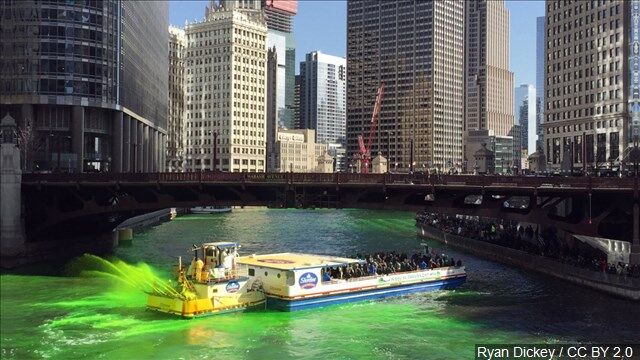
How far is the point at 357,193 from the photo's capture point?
240ft

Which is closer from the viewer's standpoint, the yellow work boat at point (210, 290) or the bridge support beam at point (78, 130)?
the yellow work boat at point (210, 290)

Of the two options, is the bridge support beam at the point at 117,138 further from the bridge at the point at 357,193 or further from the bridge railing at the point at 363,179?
the bridge railing at the point at 363,179

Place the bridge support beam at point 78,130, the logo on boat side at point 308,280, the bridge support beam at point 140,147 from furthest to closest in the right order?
1. the bridge support beam at point 140,147
2. the bridge support beam at point 78,130
3. the logo on boat side at point 308,280

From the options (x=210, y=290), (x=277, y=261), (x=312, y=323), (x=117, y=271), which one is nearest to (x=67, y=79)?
(x=117, y=271)

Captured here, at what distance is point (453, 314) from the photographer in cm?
5484

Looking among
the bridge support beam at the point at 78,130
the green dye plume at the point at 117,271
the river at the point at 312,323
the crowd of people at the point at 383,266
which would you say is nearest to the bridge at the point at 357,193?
the crowd of people at the point at 383,266

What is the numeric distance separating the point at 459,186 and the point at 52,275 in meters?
39.3

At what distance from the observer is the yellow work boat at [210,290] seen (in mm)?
52594

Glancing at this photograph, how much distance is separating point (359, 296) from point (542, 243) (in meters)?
30.5

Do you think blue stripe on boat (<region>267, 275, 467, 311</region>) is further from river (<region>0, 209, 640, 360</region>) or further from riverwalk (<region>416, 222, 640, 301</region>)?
riverwalk (<region>416, 222, 640, 301</region>)

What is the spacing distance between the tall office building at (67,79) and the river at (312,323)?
54363mm

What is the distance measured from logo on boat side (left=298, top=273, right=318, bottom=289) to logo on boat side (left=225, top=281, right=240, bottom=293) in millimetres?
4723

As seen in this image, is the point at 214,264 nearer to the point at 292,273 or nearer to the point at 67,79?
the point at 292,273

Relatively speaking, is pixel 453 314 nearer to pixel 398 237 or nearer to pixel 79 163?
pixel 398 237
